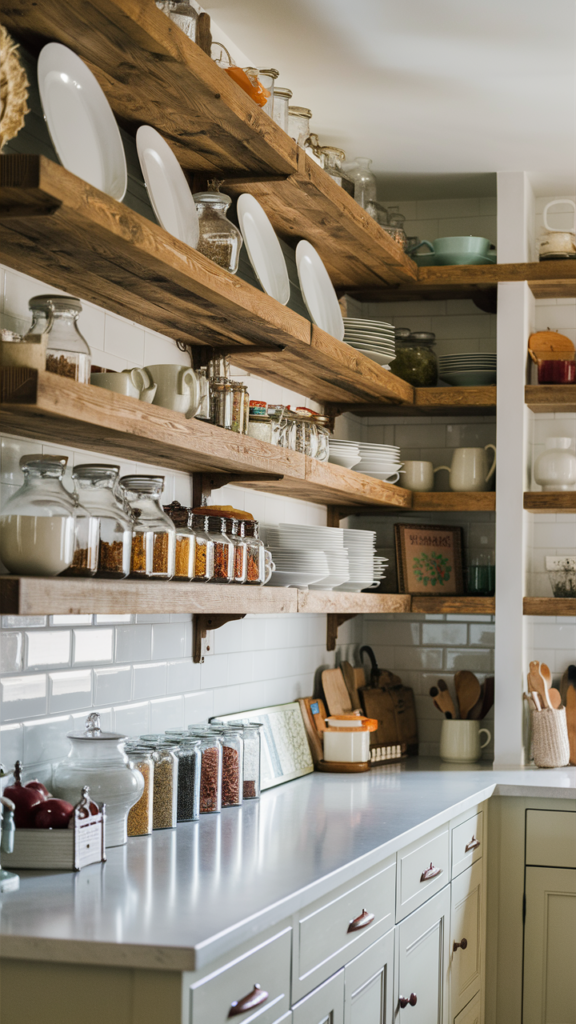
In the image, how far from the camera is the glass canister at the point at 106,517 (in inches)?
81.4

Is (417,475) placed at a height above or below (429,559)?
above

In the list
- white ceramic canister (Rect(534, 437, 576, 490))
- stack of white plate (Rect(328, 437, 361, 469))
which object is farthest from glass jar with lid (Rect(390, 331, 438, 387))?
stack of white plate (Rect(328, 437, 361, 469))

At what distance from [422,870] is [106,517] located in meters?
1.40

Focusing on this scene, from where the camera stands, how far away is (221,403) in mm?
2631

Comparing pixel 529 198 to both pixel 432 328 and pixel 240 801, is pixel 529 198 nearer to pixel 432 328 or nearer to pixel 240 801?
pixel 432 328

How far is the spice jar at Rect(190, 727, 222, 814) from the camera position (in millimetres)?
2730

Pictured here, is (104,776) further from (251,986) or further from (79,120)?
(79,120)

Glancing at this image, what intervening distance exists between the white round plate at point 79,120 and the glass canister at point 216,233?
354mm

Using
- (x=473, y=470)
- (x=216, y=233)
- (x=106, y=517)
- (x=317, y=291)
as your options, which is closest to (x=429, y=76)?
(x=317, y=291)

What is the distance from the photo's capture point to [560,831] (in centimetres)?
351

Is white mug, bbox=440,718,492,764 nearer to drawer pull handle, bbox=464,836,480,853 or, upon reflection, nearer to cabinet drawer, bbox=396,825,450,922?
drawer pull handle, bbox=464,836,480,853

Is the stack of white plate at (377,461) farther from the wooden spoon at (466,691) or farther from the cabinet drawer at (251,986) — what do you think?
the cabinet drawer at (251,986)

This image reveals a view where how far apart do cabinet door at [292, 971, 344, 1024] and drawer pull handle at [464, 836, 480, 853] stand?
41.6 inches

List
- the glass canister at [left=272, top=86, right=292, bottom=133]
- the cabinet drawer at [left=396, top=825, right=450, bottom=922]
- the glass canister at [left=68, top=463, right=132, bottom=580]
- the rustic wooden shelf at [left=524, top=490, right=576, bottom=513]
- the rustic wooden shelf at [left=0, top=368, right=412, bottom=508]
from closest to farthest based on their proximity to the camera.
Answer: the rustic wooden shelf at [left=0, top=368, right=412, bottom=508] → the glass canister at [left=68, top=463, right=132, bottom=580] → the cabinet drawer at [left=396, top=825, right=450, bottom=922] → the glass canister at [left=272, top=86, right=292, bottom=133] → the rustic wooden shelf at [left=524, top=490, right=576, bottom=513]
